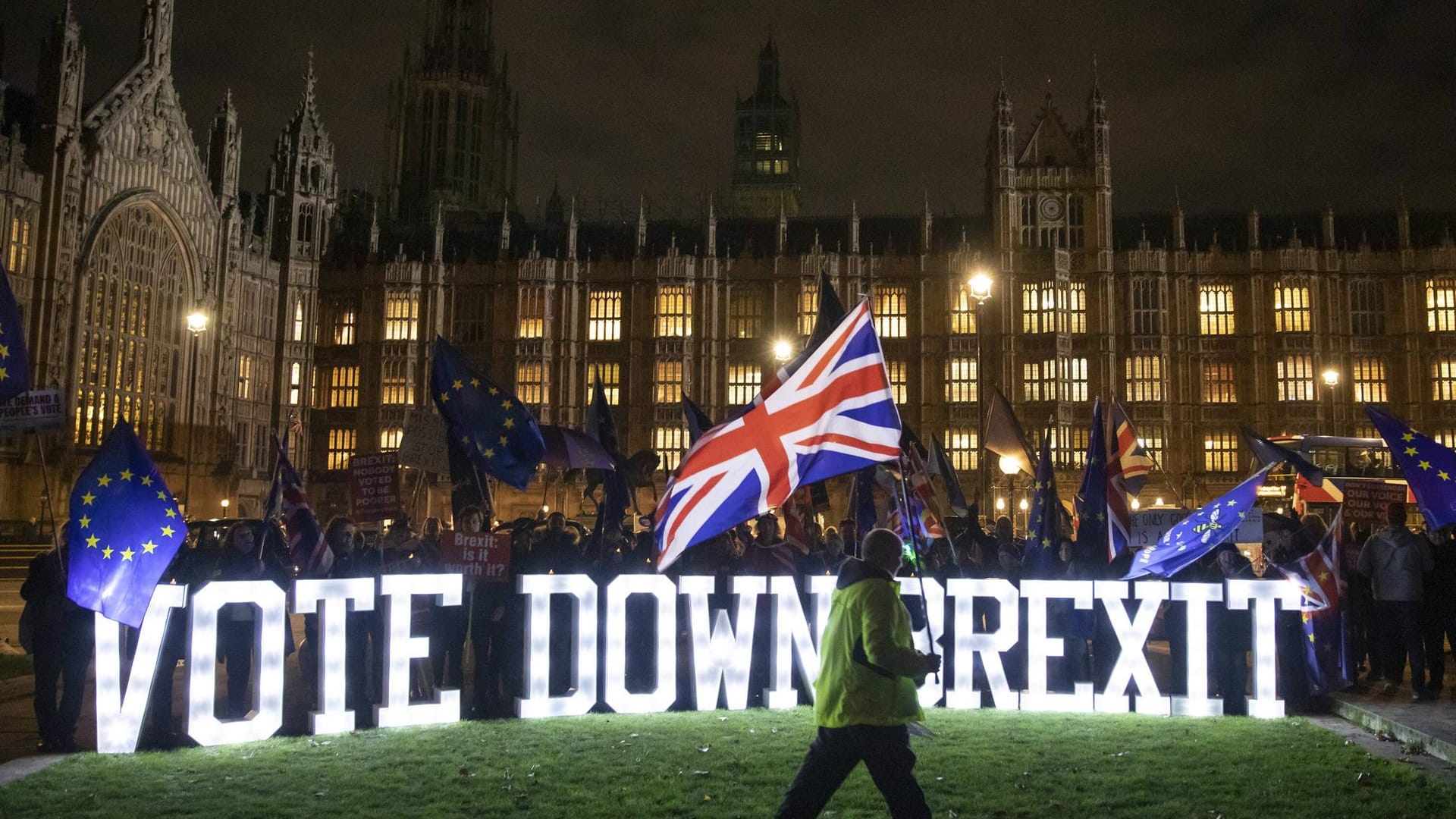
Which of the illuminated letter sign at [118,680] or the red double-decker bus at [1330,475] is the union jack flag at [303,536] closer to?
the illuminated letter sign at [118,680]

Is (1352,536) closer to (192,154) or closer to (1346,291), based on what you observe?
(1346,291)

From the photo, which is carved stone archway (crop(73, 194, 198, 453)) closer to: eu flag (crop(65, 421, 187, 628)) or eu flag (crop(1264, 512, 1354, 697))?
eu flag (crop(65, 421, 187, 628))

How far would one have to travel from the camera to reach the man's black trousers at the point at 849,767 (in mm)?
6543

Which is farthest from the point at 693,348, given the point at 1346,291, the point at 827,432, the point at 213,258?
the point at 827,432

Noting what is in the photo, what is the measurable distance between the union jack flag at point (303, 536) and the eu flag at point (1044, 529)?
841cm

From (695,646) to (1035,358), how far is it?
143 feet

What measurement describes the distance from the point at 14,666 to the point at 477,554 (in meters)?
7.12

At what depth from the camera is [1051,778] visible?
9195 millimetres

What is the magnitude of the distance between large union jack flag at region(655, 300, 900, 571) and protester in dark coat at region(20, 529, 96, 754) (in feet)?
18.6

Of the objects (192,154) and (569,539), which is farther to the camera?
(192,154)

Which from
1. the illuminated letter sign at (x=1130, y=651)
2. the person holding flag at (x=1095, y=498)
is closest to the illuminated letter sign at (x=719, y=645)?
the illuminated letter sign at (x=1130, y=651)

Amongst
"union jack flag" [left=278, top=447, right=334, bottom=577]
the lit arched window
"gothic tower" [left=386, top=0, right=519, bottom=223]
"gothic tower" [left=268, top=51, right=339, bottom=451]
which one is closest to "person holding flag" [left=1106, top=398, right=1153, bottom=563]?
"union jack flag" [left=278, top=447, right=334, bottom=577]

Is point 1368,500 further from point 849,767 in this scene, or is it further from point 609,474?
point 849,767

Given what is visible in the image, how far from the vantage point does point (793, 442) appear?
9883 millimetres
